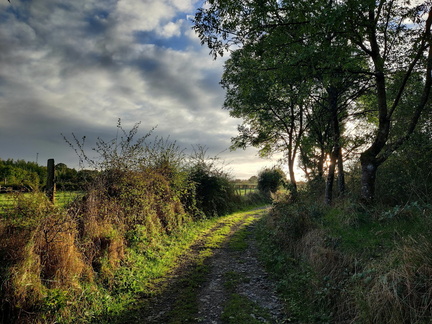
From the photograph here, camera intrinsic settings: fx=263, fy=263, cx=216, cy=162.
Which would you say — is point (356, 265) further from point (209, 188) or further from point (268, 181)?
point (268, 181)

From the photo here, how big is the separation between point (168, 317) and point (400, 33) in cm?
1212

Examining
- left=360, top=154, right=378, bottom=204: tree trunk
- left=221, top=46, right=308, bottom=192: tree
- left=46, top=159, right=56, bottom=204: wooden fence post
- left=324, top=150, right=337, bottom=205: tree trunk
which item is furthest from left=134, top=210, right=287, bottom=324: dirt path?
left=221, top=46, right=308, bottom=192: tree

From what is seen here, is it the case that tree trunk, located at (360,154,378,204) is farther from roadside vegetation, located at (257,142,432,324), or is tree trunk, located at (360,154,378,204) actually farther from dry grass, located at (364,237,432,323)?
dry grass, located at (364,237,432,323)

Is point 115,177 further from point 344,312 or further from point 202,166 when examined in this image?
point 202,166

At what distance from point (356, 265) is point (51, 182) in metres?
8.29

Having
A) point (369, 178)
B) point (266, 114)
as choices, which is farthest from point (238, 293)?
point (266, 114)

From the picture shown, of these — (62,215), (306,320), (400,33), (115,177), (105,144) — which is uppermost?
(400,33)

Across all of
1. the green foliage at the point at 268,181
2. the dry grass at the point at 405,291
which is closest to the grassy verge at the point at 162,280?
the dry grass at the point at 405,291

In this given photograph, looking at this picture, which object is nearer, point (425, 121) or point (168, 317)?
point (168, 317)

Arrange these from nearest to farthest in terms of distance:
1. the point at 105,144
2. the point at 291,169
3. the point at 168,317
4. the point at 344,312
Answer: the point at 344,312
the point at 168,317
the point at 105,144
the point at 291,169

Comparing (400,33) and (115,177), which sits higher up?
(400,33)

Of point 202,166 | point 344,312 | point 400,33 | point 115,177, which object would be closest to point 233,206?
point 202,166

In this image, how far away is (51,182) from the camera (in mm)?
7770

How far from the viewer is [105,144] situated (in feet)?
29.9
